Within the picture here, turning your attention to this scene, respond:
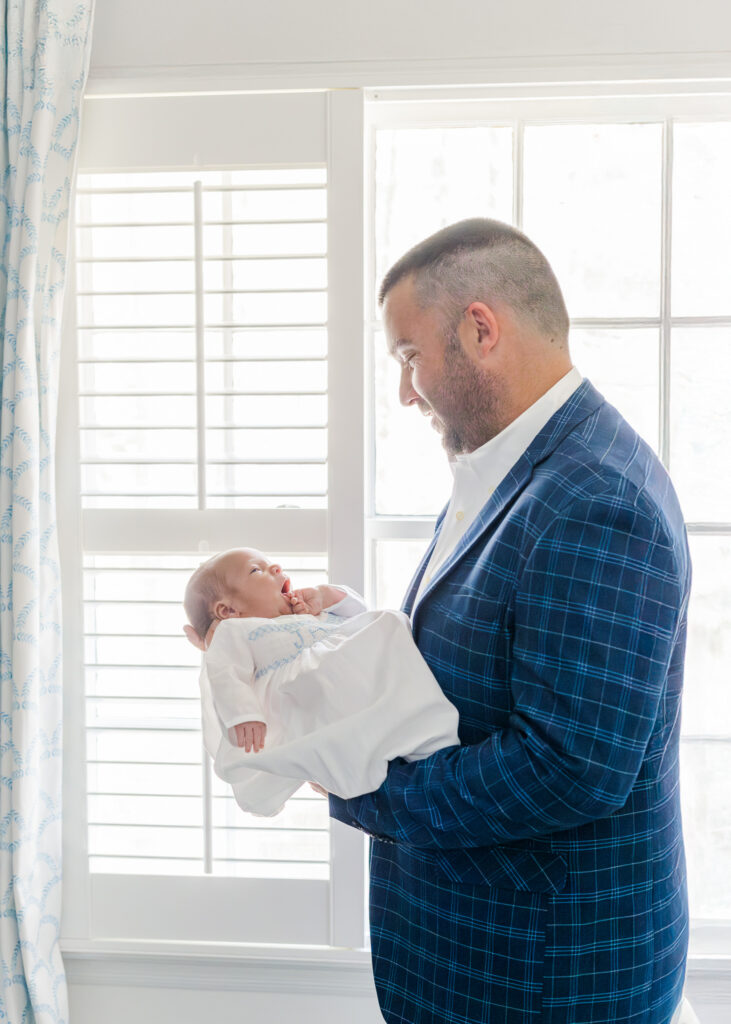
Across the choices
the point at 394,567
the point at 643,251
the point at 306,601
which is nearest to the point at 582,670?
the point at 306,601

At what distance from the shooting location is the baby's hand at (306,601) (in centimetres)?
146

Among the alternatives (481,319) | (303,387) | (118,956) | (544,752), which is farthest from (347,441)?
(118,956)

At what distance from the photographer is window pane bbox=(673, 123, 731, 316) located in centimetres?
175

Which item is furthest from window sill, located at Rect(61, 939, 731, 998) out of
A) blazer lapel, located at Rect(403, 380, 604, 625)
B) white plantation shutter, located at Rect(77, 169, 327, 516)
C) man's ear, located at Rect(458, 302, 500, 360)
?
man's ear, located at Rect(458, 302, 500, 360)

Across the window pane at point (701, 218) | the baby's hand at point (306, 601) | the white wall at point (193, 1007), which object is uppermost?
the window pane at point (701, 218)

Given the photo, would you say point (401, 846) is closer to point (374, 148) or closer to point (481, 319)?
point (481, 319)

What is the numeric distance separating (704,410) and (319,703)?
1.09 m

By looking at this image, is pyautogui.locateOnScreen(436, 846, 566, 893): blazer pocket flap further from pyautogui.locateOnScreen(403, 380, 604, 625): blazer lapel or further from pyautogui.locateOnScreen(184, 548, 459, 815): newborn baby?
pyautogui.locateOnScreen(403, 380, 604, 625): blazer lapel

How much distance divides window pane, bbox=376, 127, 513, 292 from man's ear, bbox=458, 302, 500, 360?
0.71 m

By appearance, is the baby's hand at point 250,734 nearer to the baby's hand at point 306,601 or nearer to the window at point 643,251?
the baby's hand at point 306,601

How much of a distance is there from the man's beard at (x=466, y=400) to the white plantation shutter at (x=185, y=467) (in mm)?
544

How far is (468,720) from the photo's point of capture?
1.13m

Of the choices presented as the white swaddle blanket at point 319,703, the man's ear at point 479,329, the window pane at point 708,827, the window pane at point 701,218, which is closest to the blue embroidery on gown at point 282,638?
the white swaddle blanket at point 319,703

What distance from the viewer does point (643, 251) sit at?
69.6 inches
